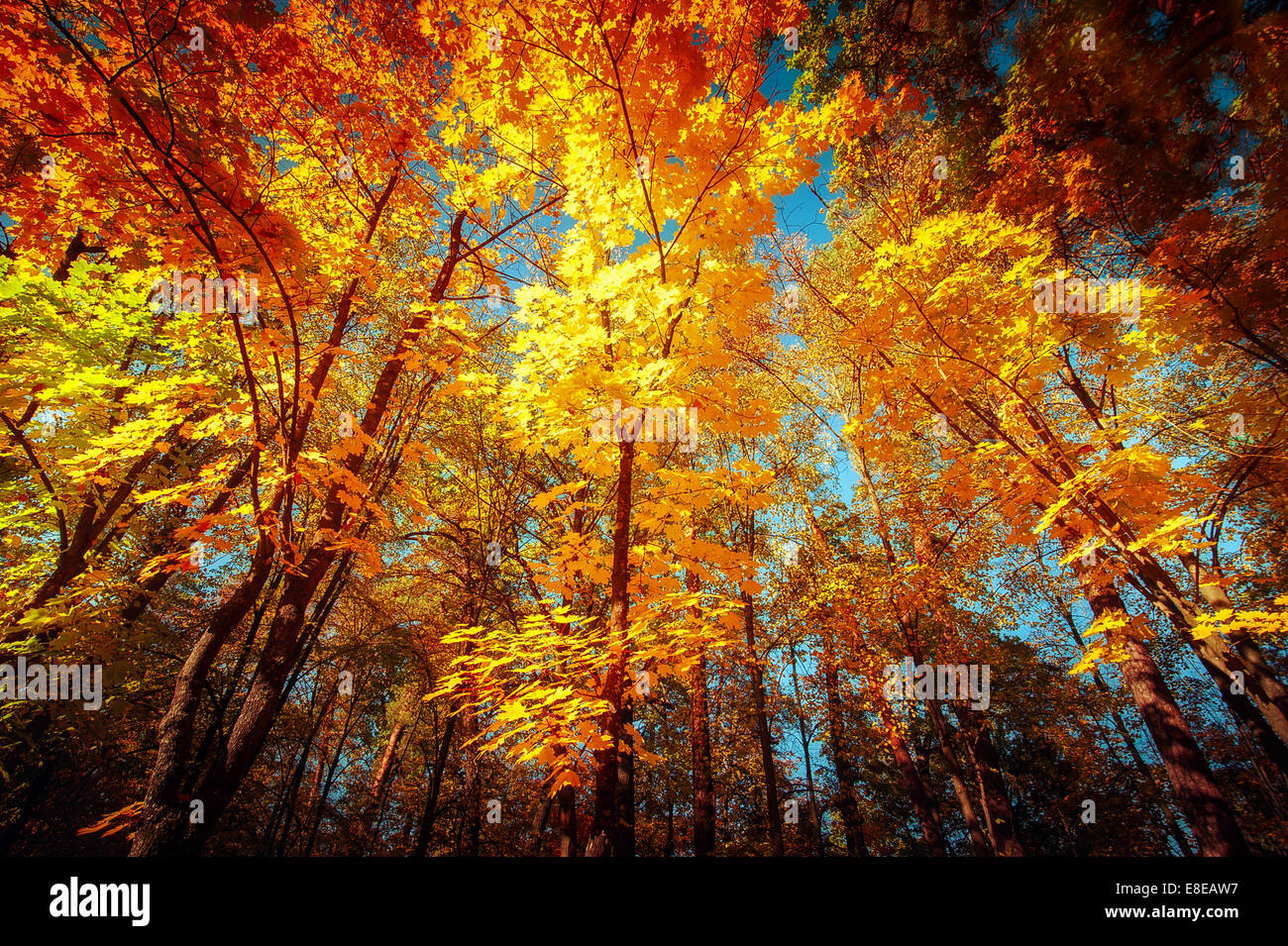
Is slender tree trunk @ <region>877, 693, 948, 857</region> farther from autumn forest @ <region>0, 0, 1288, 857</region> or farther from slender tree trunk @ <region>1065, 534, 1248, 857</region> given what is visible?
slender tree trunk @ <region>1065, 534, 1248, 857</region>

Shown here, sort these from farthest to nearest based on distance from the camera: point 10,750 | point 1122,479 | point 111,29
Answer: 1. point 10,750
2. point 1122,479
3. point 111,29

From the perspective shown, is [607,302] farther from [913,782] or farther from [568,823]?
[913,782]

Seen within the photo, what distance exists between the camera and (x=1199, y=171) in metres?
3.80

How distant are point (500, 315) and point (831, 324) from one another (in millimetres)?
6572

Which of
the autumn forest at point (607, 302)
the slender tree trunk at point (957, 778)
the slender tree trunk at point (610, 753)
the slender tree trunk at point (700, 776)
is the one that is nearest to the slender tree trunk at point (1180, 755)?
the autumn forest at point (607, 302)

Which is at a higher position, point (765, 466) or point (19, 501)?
point (765, 466)

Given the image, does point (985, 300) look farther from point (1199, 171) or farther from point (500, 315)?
point (500, 315)

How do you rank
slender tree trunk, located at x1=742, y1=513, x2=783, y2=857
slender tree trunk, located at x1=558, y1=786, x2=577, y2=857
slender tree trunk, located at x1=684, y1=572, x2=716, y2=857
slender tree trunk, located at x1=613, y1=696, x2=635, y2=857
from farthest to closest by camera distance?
slender tree trunk, located at x1=742, y1=513, x2=783, y2=857 → slender tree trunk, located at x1=684, y1=572, x2=716, y2=857 → slender tree trunk, located at x1=558, y1=786, x2=577, y2=857 → slender tree trunk, located at x1=613, y1=696, x2=635, y2=857

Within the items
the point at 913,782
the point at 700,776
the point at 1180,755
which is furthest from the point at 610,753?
the point at 913,782

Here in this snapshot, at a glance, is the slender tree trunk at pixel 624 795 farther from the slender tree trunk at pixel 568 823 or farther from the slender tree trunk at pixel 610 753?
the slender tree trunk at pixel 568 823

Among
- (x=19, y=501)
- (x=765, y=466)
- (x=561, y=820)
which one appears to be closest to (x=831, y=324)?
(x=765, y=466)

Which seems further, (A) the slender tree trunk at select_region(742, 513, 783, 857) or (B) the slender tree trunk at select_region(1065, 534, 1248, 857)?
(A) the slender tree trunk at select_region(742, 513, 783, 857)

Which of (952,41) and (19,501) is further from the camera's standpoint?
(19,501)

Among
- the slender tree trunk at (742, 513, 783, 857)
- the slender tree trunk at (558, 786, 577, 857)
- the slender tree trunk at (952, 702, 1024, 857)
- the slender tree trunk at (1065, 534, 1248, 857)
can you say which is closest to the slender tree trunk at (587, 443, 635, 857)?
the slender tree trunk at (558, 786, 577, 857)
